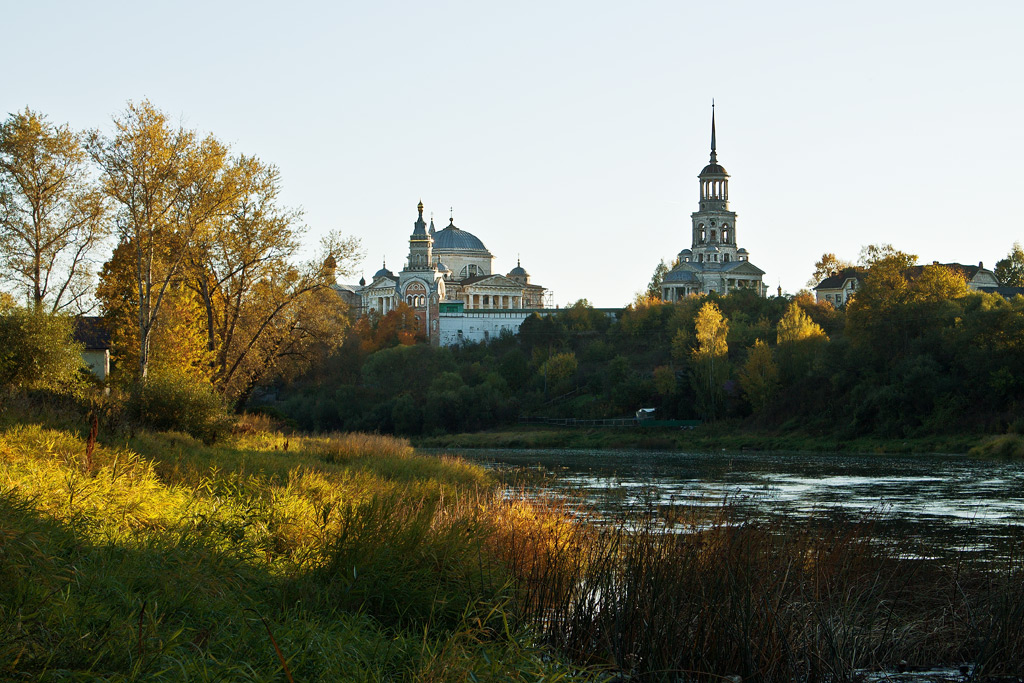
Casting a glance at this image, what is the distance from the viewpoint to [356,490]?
1593 centimetres

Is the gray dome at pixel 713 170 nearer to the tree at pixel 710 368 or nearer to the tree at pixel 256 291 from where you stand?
the tree at pixel 710 368

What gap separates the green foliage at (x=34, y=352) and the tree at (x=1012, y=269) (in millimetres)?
111264

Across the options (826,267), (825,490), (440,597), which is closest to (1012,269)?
(826,267)

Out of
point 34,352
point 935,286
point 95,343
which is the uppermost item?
point 935,286

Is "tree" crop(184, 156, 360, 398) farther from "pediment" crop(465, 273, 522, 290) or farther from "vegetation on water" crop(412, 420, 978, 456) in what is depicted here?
"pediment" crop(465, 273, 522, 290)

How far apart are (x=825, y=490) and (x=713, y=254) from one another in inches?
4380

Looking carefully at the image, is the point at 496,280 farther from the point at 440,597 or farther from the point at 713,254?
the point at 440,597

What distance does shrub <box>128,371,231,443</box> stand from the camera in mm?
23078

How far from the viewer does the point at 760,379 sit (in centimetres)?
6206

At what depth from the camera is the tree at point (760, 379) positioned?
202 ft

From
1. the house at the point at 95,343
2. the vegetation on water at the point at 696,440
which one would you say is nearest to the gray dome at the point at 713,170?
the vegetation on water at the point at 696,440

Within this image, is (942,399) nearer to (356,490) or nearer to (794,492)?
(794,492)

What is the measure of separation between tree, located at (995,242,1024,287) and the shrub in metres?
110

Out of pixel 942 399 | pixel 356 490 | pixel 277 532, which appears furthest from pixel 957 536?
pixel 942 399
